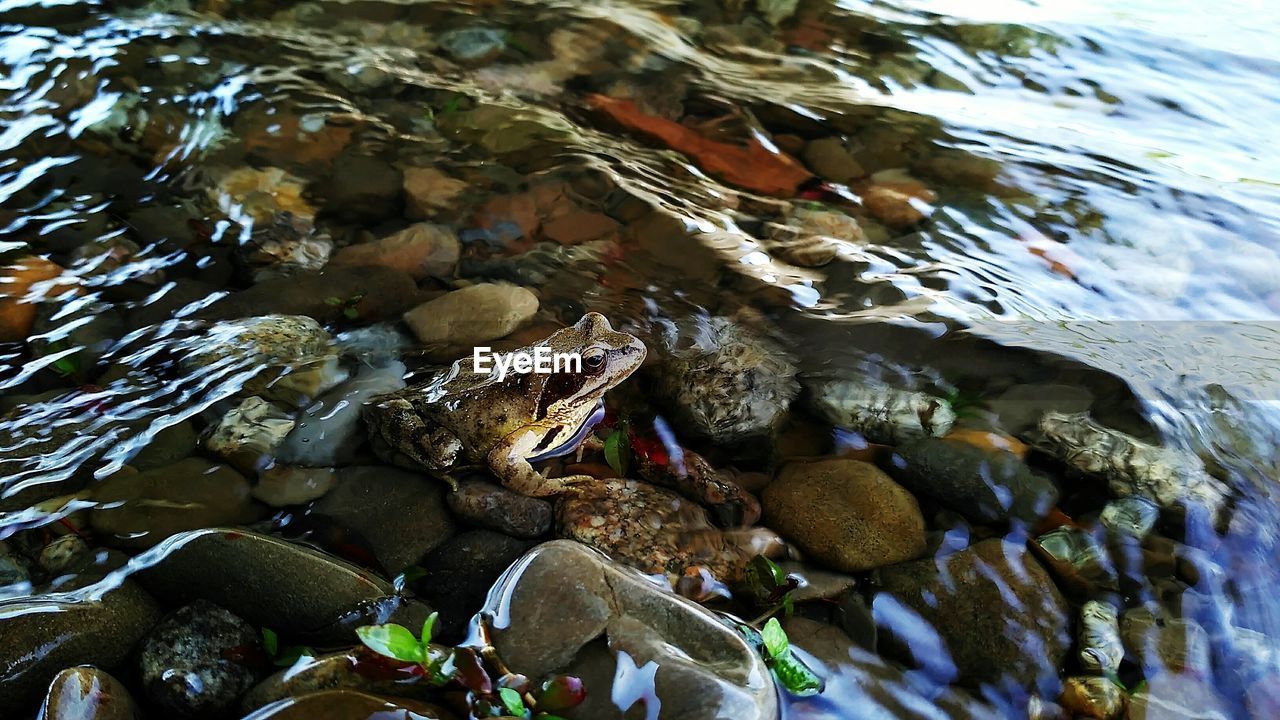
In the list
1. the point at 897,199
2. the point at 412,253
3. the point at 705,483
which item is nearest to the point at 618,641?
the point at 705,483

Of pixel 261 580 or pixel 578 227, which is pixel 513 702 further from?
pixel 578 227

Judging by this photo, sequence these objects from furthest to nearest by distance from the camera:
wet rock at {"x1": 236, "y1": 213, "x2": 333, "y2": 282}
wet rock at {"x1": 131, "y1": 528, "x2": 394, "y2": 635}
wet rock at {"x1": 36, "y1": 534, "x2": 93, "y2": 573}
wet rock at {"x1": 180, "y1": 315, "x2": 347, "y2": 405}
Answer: wet rock at {"x1": 236, "y1": 213, "x2": 333, "y2": 282} < wet rock at {"x1": 180, "y1": 315, "x2": 347, "y2": 405} < wet rock at {"x1": 36, "y1": 534, "x2": 93, "y2": 573} < wet rock at {"x1": 131, "y1": 528, "x2": 394, "y2": 635}

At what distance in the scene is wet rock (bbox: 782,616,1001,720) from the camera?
354 cm

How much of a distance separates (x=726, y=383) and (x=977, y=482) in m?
1.60

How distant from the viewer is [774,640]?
359 centimetres

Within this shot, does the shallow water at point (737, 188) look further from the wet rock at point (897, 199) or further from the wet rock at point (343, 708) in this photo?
the wet rock at point (343, 708)

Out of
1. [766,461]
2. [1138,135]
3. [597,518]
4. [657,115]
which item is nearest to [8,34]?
[657,115]

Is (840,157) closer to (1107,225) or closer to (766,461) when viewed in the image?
(1107,225)

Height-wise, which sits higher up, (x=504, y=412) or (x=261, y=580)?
(x=504, y=412)

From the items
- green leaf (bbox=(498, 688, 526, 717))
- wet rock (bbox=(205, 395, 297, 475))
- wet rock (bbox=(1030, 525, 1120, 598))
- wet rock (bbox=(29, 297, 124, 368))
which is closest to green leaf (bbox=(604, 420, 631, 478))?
green leaf (bbox=(498, 688, 526, 717))

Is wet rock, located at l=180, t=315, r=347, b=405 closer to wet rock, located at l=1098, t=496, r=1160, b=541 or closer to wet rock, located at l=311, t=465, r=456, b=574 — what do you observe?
wet rock, located at l=311, t=465, r=456, b=574

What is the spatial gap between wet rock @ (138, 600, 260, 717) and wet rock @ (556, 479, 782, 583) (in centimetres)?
166

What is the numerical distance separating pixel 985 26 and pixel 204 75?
8.53 m

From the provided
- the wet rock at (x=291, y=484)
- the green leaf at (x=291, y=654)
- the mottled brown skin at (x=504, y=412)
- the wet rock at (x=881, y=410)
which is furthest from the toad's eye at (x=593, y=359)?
the green leaf at (x=291, y=654)
